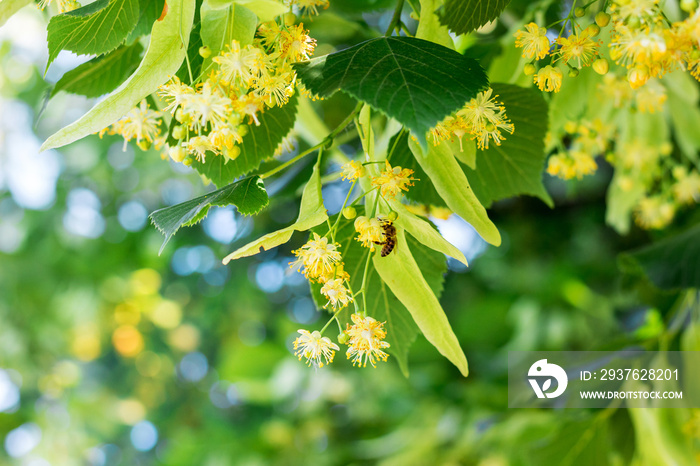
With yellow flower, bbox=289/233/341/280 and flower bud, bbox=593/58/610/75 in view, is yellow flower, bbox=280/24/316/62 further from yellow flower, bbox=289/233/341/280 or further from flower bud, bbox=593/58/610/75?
flower bud, bbox=593/58/610/75

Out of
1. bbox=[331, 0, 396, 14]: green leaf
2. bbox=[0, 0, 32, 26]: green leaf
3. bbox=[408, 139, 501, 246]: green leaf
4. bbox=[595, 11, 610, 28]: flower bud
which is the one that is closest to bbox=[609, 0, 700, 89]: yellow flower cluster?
bbox=[595, 11, 610, 28]: flower bud

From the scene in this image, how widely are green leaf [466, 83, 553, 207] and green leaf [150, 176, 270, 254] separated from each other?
31cm

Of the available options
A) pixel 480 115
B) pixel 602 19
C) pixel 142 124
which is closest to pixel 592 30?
pixel 602 19

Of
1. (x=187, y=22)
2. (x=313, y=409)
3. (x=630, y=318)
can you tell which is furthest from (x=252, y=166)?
(x=313, y=409)

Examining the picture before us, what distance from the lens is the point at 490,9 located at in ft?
1.73

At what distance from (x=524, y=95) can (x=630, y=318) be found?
1.24 metres

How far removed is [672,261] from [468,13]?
2.11 feet

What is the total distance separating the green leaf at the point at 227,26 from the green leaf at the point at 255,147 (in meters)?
0.12

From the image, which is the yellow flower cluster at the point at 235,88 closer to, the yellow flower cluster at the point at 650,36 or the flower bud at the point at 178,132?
the flower bud at the point at 178,132

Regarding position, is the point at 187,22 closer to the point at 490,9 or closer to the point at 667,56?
the point at 490,9

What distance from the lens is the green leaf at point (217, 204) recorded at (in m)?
0.44

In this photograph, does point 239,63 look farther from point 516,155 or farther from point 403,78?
point 516,155

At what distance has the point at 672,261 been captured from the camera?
93 cm

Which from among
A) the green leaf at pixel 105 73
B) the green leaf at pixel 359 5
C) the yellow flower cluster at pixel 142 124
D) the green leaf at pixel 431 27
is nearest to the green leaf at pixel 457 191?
the green leaf at pixel 431 27
